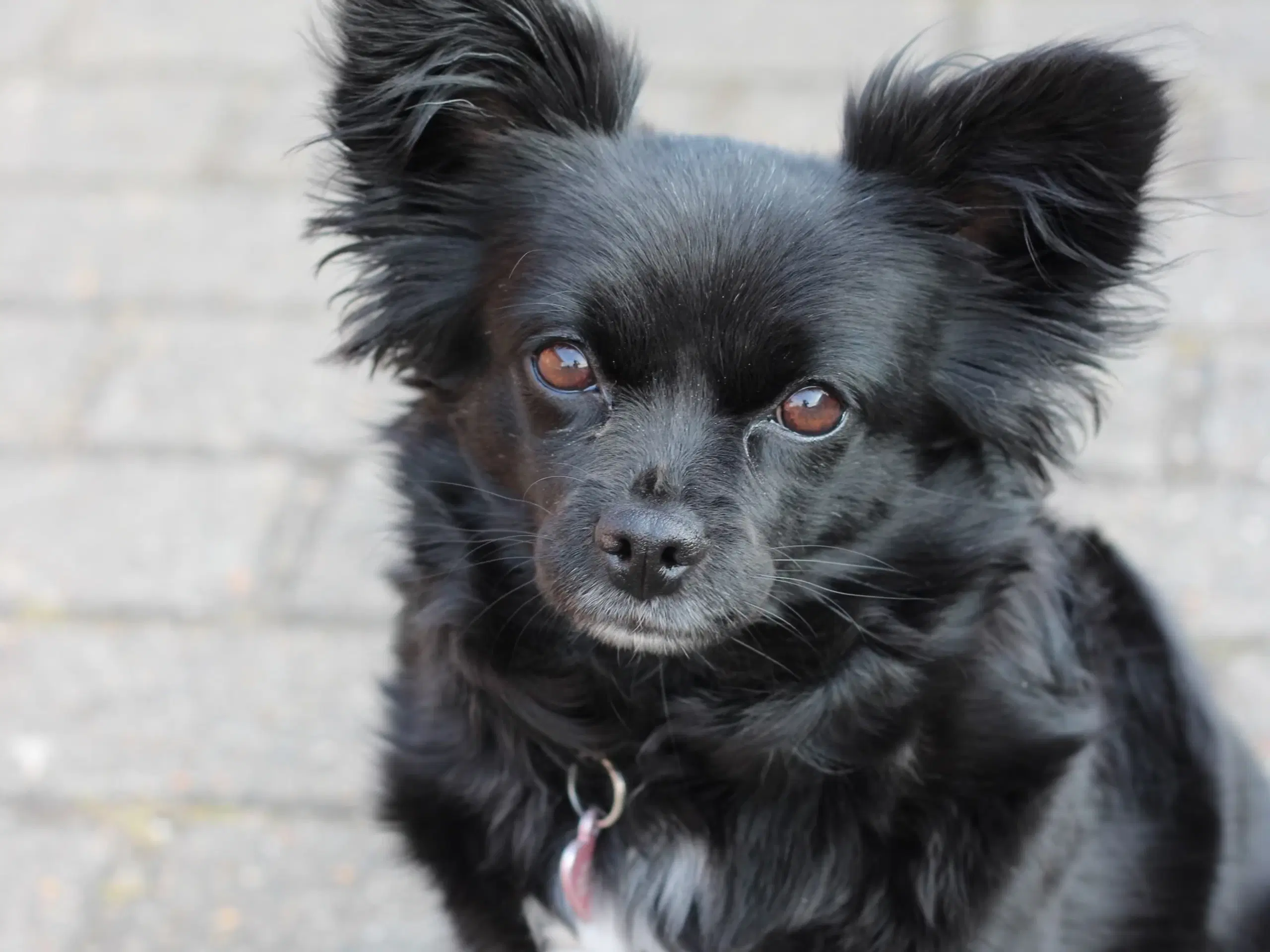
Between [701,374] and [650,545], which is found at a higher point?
[701,374]

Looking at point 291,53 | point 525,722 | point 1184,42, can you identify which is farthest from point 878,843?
point 291,53

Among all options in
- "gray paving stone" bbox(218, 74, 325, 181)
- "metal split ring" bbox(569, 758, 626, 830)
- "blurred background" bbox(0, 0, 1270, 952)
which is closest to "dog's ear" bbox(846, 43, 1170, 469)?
"blurred background" bbox(0, 0, 1270, 952)

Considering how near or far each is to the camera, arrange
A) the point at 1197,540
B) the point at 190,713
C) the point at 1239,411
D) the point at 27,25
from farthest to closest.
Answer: the point at 27,25
the point at 1239,411
the point at 1197,540
the point at 190,713

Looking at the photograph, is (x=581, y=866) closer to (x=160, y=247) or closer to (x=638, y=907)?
(x=638, y=907)

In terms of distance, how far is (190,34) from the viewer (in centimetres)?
573

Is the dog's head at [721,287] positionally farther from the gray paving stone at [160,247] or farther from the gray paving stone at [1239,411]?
the gray paving stone at [160,247]

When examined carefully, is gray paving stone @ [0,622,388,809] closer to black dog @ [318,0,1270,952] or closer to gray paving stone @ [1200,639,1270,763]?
black dog @ [318,0,1270,952]

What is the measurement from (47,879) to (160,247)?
232cm

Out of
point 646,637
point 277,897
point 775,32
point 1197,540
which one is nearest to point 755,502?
point 646,637

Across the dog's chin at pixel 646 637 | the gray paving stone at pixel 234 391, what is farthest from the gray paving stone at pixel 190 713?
the dog's chin at pixel 646 637

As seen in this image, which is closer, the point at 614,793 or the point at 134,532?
the point at 614,793

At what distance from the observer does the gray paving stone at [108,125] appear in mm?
5105

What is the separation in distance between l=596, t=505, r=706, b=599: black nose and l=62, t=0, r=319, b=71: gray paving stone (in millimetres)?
3967

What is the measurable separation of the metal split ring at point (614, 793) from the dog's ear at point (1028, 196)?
81 cm
